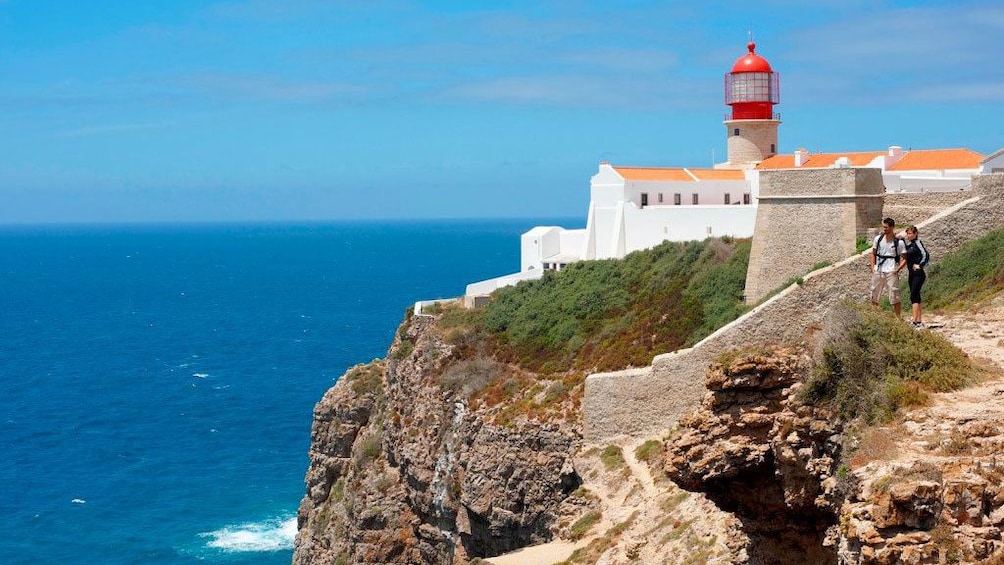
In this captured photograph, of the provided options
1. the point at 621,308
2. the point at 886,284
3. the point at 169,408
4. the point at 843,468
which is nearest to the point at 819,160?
the point at 621,308

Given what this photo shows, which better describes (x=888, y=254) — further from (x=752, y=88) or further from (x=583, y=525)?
(x=752, y=88)

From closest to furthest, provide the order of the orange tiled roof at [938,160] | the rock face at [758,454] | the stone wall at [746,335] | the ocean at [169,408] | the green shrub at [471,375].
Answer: the rock face at [758,454] → the stone wall at [746,335] → the green shrub at [471,375] → the orange tiled roof at [938,160] → the ocean at [169,408]

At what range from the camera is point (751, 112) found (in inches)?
1823

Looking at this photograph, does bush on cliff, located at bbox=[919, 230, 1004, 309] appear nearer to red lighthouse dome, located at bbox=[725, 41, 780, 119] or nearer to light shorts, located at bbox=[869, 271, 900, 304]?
light shorts, located at bbox=[869, 271, 900, 304]

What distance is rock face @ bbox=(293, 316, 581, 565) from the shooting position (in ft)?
104

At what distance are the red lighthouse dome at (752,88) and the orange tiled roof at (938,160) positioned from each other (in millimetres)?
6727

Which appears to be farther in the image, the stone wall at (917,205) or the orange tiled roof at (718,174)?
the orange tiled roof at (718,174)

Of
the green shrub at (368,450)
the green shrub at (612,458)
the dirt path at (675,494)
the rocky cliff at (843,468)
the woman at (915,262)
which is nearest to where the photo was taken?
the rocky cliff at (843,468)

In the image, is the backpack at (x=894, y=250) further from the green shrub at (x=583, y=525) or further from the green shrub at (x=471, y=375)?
the green shrub at (x=471, y=375)

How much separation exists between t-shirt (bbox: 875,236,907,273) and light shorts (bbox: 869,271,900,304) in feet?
0.28

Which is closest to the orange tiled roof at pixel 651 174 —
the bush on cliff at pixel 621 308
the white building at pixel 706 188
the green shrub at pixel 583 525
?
the white building at pixel 706 188

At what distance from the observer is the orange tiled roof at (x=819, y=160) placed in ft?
139

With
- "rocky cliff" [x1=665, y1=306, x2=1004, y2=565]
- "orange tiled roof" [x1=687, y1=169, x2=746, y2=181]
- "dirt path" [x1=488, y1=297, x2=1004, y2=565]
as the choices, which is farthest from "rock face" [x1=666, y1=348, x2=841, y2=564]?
"orange tiled roof" [x1=687, y1=169, x2=746, y2=181]

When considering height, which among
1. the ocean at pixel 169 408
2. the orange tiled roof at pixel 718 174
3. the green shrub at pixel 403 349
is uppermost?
the orange tiled roof at pixel 718 174
